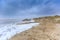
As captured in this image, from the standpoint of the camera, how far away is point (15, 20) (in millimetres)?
13984

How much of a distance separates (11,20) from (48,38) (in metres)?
6.32

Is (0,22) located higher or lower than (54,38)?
higher

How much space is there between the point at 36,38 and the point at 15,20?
21.1 ft

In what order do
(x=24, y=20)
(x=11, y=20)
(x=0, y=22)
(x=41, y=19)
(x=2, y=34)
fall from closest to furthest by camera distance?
1. (x=2, y=34)
2. (x=0, y=22)
3. (x=11, y=20)
4. (x=24, y=20)
5. (x=41, y=19)

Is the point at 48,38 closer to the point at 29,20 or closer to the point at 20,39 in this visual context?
the point at 20,39

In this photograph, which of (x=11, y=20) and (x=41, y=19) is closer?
(x=11, y=20)

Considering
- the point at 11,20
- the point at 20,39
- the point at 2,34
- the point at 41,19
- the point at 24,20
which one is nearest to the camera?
the point at 20,39

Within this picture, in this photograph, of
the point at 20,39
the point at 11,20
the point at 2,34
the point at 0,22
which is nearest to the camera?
the point at 20,39

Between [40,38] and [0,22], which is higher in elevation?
[0,22]

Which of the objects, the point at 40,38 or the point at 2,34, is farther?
the point at 2,34

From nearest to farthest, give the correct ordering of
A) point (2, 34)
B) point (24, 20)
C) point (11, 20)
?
point (2, 34)
point (11, 20)
point (24, 20)

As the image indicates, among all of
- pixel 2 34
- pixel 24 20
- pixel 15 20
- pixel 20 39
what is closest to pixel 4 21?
pixel 15 20

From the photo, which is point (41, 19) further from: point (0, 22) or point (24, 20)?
point (0, 22)

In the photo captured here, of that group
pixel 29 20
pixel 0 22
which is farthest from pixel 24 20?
pixel 0 22
